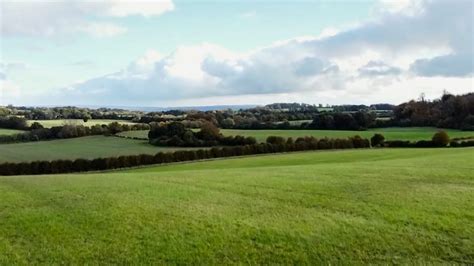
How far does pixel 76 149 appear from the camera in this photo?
256 ft

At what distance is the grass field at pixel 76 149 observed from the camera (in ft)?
225

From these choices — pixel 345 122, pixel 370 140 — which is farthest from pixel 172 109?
pixel 370 140

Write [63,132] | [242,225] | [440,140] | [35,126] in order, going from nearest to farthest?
1. [242,225]
2. [440,140]
3. [63,132]
4. [35,126]

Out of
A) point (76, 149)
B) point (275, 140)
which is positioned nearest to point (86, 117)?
point (76, 149)

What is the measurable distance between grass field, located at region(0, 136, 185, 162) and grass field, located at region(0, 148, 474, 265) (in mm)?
49373

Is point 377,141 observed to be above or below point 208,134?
below

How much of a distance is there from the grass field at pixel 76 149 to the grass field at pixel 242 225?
1944 inches

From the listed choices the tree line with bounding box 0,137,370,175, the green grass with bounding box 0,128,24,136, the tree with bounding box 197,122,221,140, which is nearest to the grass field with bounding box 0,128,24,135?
the green grass with bounding box 0,128,24,136

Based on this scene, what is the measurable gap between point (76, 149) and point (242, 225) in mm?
68475

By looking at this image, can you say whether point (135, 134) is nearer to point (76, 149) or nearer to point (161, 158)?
point (76, 149)

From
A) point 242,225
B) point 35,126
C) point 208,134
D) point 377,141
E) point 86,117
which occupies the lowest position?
point 377,141

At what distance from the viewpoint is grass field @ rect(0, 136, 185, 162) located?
68.7 meters

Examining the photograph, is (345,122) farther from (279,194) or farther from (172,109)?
(279,194)

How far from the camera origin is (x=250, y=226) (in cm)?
1491
